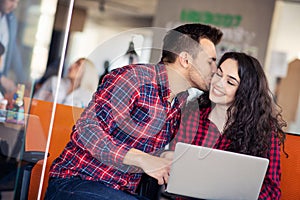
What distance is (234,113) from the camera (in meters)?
1.87

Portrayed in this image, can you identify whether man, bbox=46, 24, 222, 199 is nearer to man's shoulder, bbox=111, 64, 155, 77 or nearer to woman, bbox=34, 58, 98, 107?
man's shoulder, bbox=111, 64, 155, 77

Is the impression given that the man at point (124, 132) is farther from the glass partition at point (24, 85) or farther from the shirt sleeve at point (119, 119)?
the glass partition at point (24, 85)

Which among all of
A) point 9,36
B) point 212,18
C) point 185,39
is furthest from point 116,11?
point 9,36

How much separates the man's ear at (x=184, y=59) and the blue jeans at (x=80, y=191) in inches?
17.5

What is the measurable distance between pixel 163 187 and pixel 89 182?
0.92 ft

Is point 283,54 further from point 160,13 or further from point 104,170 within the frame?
point 104,170

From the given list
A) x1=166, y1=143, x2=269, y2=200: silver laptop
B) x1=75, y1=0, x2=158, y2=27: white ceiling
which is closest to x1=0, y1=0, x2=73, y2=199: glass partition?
x1=166, y1=143, x2=269, y2=200: silver laptop

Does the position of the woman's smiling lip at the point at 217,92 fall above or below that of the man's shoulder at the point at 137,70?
below

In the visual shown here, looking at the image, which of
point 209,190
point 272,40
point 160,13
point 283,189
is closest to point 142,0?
point 160,13

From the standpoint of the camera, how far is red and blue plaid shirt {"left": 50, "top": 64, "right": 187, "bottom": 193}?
163 cm

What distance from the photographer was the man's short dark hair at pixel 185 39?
5.91 feet

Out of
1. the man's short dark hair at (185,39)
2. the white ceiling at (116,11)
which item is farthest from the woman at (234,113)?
the white ceiling at (116,11)

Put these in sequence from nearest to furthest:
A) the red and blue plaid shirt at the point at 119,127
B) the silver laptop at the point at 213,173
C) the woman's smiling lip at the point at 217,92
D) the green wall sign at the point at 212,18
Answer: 1. the silver laptop at the point at 213,173
2. the red and blue plaid shirt at the point at 119,127
3. the woman's smiling lip at the point at 217,92
4. the green wall sign at the point at 212,18

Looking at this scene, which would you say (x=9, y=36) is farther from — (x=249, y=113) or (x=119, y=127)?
(x=249, y=113)
